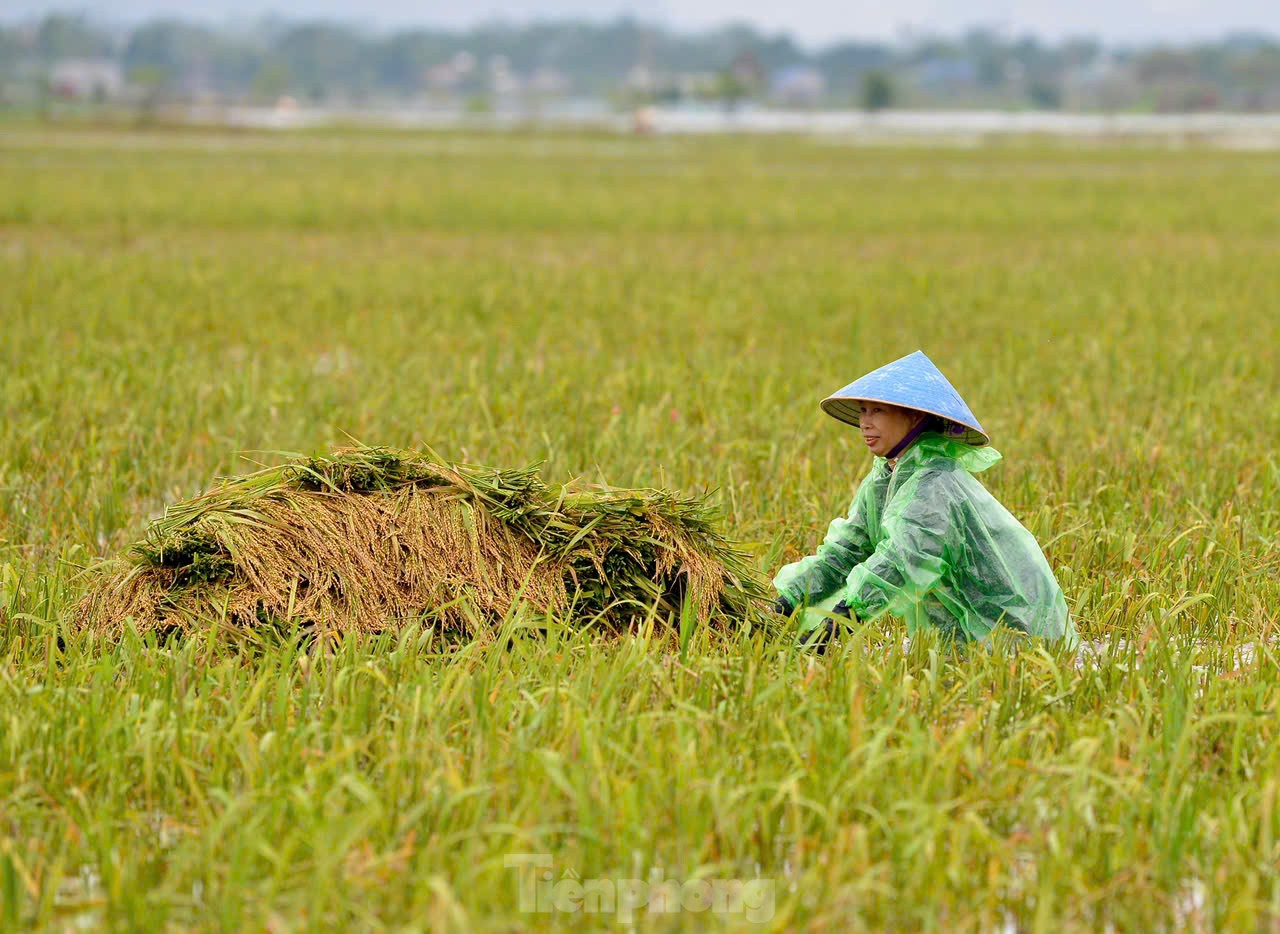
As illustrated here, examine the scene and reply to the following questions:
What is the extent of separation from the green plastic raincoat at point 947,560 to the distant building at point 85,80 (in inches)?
3402

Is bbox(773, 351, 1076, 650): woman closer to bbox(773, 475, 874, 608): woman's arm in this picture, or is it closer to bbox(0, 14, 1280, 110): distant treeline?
bbox(773, 475, 874, 608): woman's arm

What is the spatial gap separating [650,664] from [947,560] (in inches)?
31.2

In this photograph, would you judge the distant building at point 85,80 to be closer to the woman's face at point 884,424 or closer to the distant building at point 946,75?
the distant building at point 946,75

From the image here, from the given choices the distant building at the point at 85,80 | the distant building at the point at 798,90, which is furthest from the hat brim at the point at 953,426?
the distant building at the point at 798,90

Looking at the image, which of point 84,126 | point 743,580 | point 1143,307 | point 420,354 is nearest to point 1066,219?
point 1143,307

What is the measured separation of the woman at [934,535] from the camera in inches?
135

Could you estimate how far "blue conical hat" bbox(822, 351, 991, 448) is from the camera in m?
3.40

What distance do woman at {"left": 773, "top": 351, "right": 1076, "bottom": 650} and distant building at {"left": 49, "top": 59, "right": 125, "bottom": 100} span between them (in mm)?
86346

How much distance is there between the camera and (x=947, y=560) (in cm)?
354

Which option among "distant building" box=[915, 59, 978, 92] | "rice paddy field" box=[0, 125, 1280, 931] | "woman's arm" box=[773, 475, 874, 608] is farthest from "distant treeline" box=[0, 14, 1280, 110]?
"woman's arm" box=[773, 475, 874, 608]

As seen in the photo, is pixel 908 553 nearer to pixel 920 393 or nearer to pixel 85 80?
pixel 920 393

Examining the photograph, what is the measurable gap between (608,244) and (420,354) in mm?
8039

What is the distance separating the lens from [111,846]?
2.42 metres

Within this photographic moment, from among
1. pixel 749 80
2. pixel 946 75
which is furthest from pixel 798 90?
pixel 946 75
